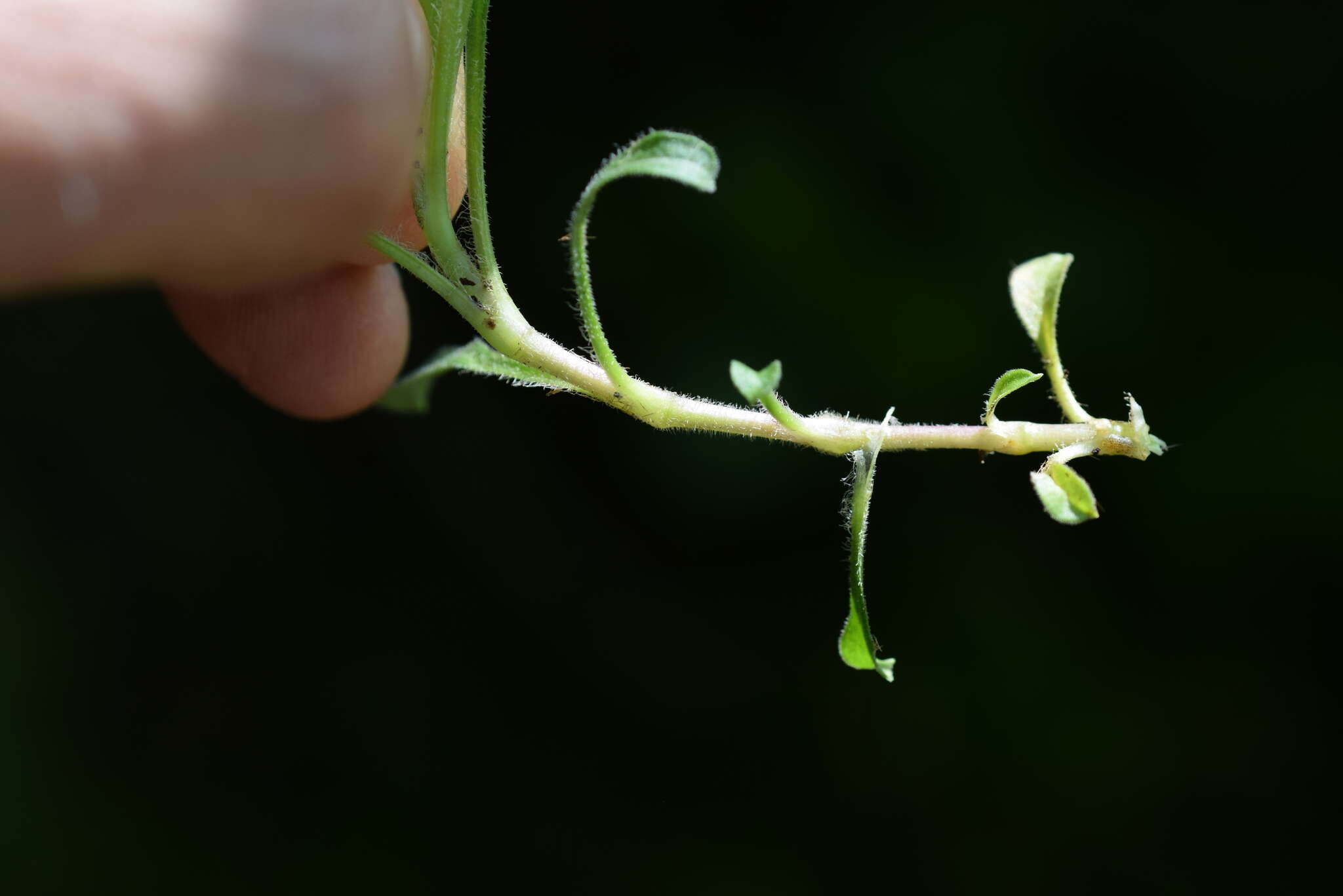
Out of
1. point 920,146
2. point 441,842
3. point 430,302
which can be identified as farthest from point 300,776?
point 920,146

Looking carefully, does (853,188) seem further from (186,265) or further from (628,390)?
(186,265)

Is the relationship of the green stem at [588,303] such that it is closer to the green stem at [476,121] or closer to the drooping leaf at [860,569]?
the green stem at [476,121]

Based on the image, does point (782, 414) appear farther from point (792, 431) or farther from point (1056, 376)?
point (1056, 376)

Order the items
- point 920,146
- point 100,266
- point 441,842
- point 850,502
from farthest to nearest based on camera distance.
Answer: point 441,842 < point 920,146 < point 850,502 < point 100,266

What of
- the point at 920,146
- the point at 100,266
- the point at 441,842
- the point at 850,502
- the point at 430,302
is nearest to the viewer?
the point at 100,266

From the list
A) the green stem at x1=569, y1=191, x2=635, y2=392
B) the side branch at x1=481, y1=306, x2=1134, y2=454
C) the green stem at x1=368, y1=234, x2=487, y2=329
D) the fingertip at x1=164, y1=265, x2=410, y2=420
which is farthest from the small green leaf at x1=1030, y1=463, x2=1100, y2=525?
the fingertip at x1=164, y1=265, x2=410, y2=420

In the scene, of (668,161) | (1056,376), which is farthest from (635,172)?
(1056,376)

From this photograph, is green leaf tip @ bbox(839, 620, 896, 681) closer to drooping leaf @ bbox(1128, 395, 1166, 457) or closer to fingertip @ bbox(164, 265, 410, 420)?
drooping leaf @ bbox(1128, 395, 1166, 457)
